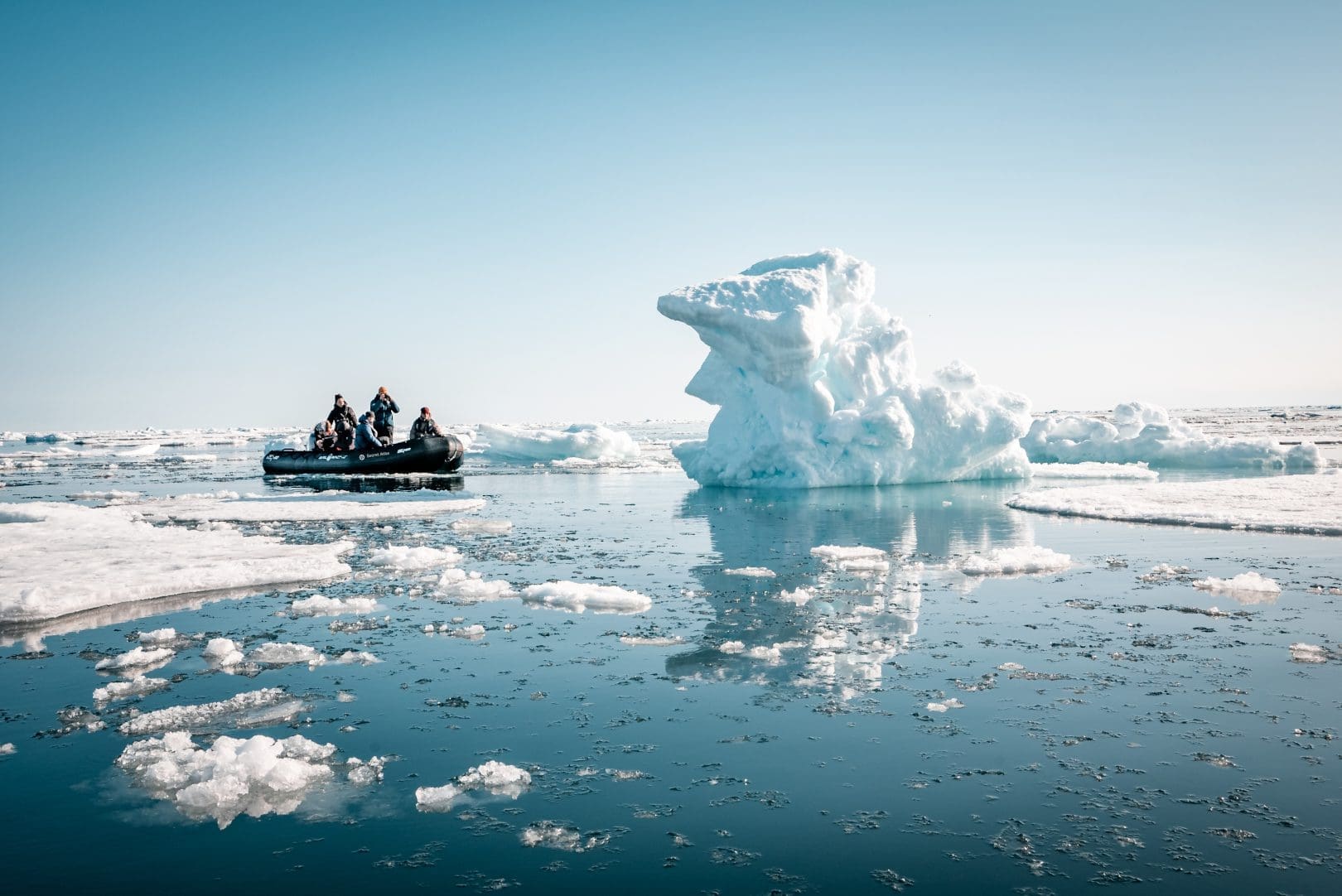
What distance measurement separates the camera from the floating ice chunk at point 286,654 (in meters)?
6.04

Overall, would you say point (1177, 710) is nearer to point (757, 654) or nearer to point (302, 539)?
point (757, 654)

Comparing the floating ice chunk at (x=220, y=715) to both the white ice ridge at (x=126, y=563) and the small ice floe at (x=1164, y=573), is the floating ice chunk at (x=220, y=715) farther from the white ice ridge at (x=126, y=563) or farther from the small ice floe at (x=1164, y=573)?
Answer: the small ice floe at (x=1164, y=573)

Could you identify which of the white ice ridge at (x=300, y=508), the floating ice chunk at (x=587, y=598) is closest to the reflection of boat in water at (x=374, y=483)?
the white ice ridge at (x=300, y=508)

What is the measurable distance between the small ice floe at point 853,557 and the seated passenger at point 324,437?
758 inches

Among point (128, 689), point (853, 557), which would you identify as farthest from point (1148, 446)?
point (128, 689)

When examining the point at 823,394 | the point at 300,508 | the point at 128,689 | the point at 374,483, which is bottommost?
the point at 128,689

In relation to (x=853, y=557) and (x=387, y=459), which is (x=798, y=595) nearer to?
(x=853, y=557)

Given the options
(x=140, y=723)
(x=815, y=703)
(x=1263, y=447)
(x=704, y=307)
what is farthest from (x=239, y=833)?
(x=1263, y=447)

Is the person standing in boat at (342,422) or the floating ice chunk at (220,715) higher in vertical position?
the person standing in boat at (342,422)

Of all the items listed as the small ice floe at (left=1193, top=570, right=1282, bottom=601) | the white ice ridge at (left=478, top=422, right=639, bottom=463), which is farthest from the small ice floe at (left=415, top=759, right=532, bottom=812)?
the white ice ridge at (left=478, top=422, right=639, bottom=463)

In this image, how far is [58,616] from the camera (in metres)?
7.40

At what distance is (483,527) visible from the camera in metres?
13.5

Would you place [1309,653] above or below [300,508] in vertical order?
below

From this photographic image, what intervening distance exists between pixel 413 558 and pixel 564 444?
1013 inches
